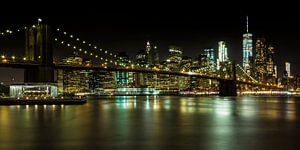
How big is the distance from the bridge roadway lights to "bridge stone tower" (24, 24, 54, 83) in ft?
113

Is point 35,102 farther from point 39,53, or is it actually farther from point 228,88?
point 228,88

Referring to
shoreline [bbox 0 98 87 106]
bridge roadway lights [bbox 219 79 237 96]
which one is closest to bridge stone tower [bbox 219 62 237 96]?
bridge roadway lights [bbox 219 79 237 96]

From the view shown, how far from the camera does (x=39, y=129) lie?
17.3 m

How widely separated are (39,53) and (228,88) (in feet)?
123

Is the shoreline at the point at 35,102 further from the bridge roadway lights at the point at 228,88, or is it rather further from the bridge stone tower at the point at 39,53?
the bridge roadway lights at the point at 228,88

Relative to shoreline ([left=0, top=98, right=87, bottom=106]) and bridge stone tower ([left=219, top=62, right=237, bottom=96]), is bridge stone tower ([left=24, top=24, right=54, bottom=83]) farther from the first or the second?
bridge stone tower ([left=219, top=62, right=237, bottom=96])

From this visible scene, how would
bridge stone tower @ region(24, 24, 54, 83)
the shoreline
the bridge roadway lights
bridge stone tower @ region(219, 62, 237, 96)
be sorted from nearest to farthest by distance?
the shoreline < bridge stone tower @ region(24, 24, 54, 83) < bridge stone tower @ region(219, 62, 237, 96) < the bridge roadway lights

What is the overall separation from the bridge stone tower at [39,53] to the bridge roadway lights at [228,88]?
34.5 m

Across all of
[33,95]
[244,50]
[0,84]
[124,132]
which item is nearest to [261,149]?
[124,132]

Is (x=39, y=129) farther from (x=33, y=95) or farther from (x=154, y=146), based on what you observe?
(x=33, y=95)

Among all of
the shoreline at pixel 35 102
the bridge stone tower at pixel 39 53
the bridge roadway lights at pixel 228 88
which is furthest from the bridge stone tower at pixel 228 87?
the shoreline at pixel 35 102

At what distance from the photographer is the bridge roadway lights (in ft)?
238

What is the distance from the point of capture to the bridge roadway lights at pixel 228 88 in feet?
238

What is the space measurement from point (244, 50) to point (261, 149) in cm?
15291
